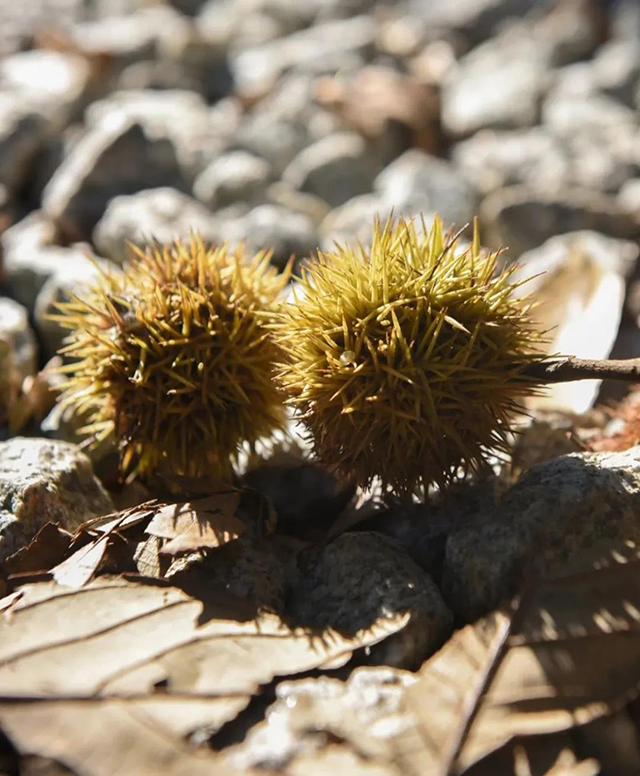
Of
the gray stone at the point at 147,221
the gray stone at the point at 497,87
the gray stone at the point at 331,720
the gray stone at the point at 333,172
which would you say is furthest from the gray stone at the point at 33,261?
the gray stone at the point at 497,87

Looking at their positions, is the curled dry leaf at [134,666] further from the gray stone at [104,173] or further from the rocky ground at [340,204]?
the gray stone at [104,173]

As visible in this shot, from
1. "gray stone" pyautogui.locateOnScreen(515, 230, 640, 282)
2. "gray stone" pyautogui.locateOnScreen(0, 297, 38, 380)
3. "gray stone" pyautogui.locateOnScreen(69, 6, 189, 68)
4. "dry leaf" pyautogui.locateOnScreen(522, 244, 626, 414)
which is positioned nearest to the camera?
"dry leaf" pyautogui.locateOnScreen(522, 244, 626, 414)

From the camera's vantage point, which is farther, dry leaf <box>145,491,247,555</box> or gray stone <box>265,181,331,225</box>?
gray stone <box>265,181,331,225</box>

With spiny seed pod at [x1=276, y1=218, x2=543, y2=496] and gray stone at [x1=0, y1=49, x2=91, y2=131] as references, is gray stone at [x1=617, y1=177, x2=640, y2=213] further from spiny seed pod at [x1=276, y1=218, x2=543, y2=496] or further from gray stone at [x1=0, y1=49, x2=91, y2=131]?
gray stone at [x1=0, y1=49, x2=91, y2=131]

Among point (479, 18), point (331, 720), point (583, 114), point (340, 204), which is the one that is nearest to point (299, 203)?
point (340, 204)

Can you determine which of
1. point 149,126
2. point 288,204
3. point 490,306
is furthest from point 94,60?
point 490,306

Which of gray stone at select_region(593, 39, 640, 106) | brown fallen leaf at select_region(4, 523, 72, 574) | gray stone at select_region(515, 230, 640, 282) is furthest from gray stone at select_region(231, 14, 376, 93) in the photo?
brown fallen leaf at select_region(4, 523, 72, 574)

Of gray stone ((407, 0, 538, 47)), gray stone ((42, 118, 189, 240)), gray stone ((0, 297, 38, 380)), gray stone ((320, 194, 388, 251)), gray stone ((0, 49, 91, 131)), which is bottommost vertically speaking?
gray stone ((0, 297, 38, 380))

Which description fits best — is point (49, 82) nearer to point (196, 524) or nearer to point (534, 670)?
point (196, 524)
